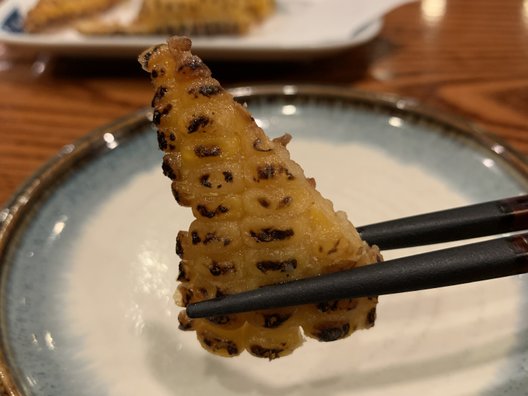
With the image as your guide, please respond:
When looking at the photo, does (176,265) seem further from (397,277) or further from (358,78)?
(358,78)

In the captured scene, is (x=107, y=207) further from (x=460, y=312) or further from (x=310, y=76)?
(x=310, y=76)

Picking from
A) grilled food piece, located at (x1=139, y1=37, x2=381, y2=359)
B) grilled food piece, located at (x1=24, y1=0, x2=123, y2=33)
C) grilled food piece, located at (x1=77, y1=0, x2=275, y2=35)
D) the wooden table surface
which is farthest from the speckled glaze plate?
grilled food piece, located at (x1=24, y1=0, x2=123, y2=33)

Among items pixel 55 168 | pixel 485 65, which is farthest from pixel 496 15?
pixel 55 168

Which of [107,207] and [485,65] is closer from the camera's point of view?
[107,207]

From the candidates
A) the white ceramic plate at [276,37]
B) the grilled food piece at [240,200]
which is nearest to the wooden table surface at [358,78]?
the white ceramic plate at [276,37]

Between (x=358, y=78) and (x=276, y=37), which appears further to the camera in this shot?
(x=276, y=37)

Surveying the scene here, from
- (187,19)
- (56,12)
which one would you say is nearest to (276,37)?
(187,19)

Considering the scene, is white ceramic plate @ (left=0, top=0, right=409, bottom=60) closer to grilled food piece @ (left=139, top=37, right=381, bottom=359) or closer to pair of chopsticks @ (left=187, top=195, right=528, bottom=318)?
grilled food piece @ (left=139, top=37, right=381, bottom=359)
